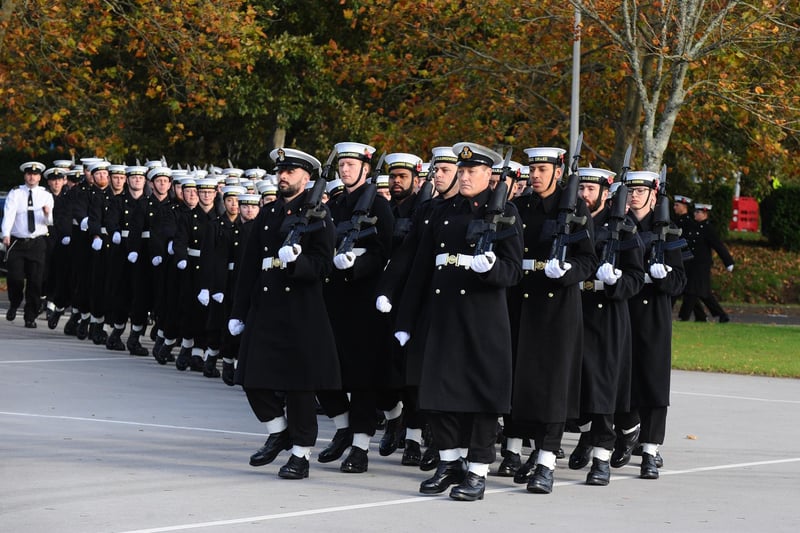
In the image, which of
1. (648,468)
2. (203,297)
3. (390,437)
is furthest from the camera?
(203,297)

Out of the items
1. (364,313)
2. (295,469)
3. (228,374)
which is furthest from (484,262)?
(228,374)

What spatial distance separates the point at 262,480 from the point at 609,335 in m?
2.51

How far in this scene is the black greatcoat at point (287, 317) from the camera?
405 inches

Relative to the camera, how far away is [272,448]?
10438 millimetres

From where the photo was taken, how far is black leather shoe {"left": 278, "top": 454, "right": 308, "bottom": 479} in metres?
10.1

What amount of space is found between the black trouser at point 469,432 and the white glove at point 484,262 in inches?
36.3

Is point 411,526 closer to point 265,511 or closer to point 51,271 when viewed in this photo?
point 265,511

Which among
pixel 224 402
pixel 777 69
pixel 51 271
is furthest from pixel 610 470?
pixel 777 69

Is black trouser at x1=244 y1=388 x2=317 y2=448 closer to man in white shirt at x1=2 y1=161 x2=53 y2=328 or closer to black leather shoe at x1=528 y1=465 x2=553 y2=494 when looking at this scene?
black leather shoe at x1=528 y1=465 x2=553 y2=494

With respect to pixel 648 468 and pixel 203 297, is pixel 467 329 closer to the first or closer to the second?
pixel 648 468

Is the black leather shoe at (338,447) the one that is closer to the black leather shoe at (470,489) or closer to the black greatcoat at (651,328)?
the black leather shoe at (470,489)

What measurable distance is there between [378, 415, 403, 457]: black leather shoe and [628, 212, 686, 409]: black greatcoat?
177cm

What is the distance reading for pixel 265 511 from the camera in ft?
29.1

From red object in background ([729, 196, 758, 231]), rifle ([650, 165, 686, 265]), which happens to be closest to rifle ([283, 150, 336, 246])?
rifle ([650, 165, 686, 265])
